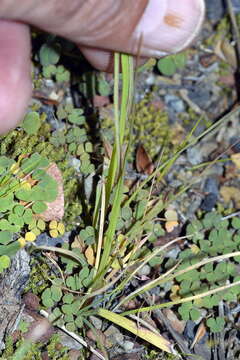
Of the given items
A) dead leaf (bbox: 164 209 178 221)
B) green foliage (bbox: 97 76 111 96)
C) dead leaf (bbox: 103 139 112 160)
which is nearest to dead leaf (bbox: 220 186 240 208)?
dead leaf (bbox: 164 209 178 221)

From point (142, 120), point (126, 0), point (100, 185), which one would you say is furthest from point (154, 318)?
point (126, 0)

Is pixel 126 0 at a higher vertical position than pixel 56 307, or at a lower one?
higher

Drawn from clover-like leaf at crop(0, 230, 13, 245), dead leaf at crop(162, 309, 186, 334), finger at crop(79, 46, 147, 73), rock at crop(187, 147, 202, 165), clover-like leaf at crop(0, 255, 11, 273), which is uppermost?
finger at crop(79, 46, 147, 73)

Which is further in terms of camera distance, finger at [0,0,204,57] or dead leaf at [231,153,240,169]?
dead leaf at [231,153,240,169]

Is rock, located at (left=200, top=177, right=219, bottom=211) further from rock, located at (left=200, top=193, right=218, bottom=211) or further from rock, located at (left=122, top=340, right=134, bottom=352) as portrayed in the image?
rock, located at (left=122, top=340, right=134, bottom=352)

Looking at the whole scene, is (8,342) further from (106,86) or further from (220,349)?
(106,86)

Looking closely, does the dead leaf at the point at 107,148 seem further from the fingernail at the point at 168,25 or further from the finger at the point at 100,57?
the fingernail at the point at 168,25

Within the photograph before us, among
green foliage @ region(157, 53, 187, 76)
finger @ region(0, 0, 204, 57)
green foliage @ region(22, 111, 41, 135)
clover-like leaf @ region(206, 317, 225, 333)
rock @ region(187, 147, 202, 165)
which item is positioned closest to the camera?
finger @ region(0, 0, 204, 57)
